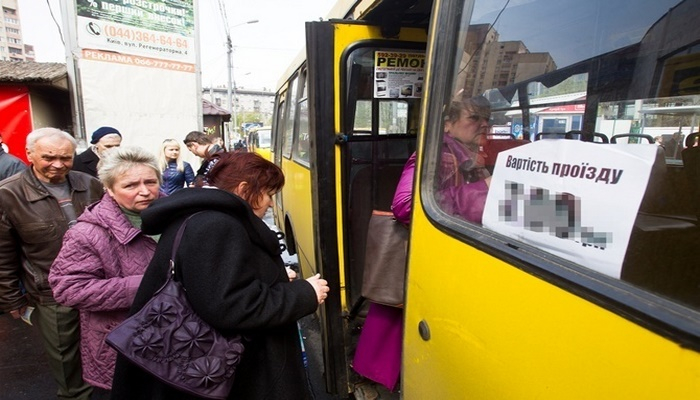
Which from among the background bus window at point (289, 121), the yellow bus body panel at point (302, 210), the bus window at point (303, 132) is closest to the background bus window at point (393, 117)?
the yellow bus body panel at point (302, 210)

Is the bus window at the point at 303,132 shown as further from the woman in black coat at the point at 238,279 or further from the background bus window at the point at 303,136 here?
the woman in black coat at the point at 238,279

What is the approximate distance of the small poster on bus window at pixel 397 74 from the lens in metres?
2.22

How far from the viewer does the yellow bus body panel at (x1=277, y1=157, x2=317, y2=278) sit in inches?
120

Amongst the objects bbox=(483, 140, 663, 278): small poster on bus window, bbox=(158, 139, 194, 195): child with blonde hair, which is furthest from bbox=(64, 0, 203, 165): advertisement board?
bbox=(483, 140, 663, 278): small poster on bus window

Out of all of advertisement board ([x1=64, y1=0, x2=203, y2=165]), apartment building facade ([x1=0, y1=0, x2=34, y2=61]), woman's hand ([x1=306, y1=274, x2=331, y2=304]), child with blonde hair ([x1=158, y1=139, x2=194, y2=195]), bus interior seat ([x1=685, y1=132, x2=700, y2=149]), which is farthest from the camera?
apartment building facade ([x1=0, y1=0, x2=34, y2=61])

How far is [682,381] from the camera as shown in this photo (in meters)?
0.64

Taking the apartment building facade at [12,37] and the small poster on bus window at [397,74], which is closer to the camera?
the small poster on bus window at [397,74]

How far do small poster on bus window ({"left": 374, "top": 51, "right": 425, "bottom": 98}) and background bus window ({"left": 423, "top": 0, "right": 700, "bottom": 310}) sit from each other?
957 millimetres

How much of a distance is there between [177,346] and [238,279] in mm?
280

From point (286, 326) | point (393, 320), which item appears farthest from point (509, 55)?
point (393, 320)

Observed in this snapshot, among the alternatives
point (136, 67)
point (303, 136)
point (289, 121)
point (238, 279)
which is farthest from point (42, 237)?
point (136, 67)

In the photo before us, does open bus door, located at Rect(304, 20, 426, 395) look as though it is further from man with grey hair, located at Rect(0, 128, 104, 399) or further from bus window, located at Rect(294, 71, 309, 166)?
man with grey hair, located at Rect(0, 128, 104, 399)

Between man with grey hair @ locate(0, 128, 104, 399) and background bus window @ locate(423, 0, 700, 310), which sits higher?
background bus window @ locate(423, 0, 700, 310)

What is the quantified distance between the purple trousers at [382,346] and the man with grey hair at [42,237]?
1.71 m
